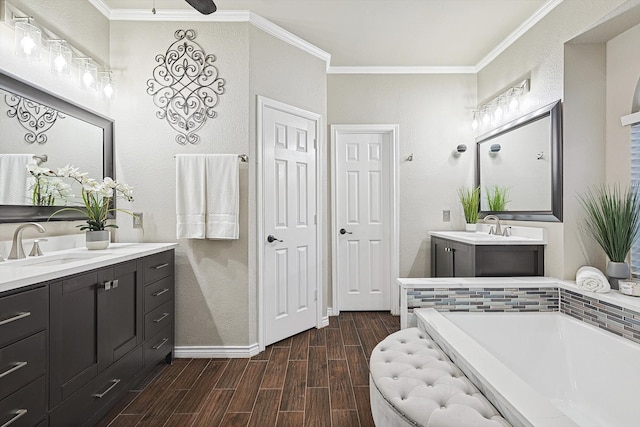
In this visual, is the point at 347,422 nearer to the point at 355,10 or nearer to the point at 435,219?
the point at 435,219

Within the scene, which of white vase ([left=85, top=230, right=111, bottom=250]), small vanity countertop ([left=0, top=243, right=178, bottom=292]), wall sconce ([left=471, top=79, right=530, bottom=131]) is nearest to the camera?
small vanity countertop ([left=0, top=243, right=178, bottom=292])

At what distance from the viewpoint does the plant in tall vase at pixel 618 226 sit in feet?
7.35

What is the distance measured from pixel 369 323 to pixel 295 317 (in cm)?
86

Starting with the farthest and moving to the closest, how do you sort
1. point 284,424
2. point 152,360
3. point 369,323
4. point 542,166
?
point 369,323 < point 542,166 < point 152,360 < point 284,424

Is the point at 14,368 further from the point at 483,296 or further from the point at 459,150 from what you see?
the point at 459,150

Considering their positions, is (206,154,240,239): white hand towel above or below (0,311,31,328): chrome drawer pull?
above

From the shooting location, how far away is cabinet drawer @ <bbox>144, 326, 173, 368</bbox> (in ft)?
7.89

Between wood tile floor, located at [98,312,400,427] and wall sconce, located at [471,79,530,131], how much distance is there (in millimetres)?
2428

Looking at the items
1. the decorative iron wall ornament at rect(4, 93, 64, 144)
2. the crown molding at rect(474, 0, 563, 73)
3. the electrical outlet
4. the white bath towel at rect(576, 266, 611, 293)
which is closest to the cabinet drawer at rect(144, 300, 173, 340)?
the electrical outlet

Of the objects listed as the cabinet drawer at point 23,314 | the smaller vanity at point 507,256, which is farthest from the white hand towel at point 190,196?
the smaller vanity at point 507,256

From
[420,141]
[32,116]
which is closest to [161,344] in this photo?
[32,116]

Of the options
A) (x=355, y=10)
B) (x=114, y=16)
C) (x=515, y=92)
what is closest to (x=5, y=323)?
A: (x=114, y=16)

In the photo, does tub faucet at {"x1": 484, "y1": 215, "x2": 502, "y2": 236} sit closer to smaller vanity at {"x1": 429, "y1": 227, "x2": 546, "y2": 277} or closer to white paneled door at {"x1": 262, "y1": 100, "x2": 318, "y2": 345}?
smaller vanity at {"x1": 429, "y1": 227, "x2": 546, "y2": 277}

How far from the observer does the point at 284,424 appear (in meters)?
1.99
